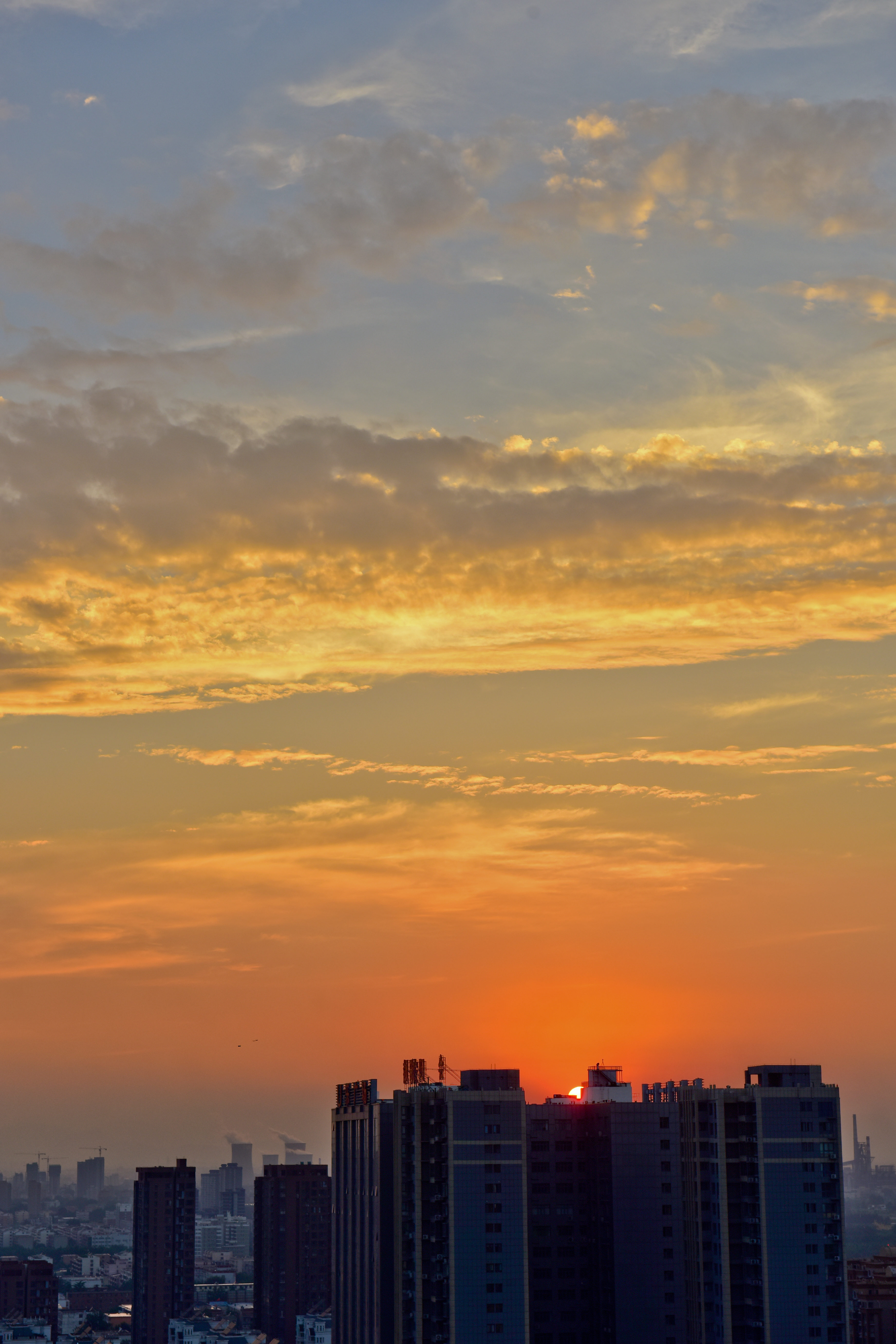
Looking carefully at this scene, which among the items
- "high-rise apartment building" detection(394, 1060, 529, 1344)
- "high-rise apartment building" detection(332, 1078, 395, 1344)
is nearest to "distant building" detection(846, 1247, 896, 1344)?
"high-rise apartment building" detection(332, 1078, 395, 1344)

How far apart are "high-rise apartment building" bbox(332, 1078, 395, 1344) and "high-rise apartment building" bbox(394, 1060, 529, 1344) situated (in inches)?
56.6

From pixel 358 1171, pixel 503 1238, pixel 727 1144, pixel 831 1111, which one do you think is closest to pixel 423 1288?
pixel 503 1238

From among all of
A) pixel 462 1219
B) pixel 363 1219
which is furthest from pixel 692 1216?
pixel 363 1219

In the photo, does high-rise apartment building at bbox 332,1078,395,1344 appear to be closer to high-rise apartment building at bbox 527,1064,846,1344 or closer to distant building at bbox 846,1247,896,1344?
high-rise apartment building at bbox 527,1064,846,1344

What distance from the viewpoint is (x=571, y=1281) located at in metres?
139

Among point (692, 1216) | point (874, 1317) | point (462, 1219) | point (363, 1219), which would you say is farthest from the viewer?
point (874, 1317)

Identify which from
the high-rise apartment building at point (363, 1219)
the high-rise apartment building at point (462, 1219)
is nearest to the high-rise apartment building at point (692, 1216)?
the high-rise apartment building at point (462, 1219)

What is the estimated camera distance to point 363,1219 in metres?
145

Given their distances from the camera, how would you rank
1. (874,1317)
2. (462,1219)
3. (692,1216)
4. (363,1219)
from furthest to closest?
(874,1317) < (363,1219) < (692,1216) < (462,1219)

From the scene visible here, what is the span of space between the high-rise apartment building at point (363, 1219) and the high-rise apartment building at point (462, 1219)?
1.44 meters

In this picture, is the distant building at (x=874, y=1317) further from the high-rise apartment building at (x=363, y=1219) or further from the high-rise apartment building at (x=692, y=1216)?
the high-rise apartment building at (x=363, y=1219)

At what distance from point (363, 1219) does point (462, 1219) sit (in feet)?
51.2

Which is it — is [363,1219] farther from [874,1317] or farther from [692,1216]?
[874,1317]

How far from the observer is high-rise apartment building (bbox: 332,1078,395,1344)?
5443 inches
